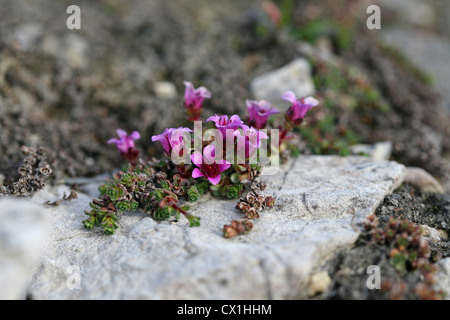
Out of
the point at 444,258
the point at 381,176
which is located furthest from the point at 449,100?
the point at 444,258

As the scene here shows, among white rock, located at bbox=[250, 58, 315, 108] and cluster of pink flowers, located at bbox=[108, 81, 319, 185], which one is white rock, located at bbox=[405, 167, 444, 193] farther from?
white rock, located at bbox=[250, 58, 315, 108]

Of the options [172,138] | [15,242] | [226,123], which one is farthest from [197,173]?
[15,242]

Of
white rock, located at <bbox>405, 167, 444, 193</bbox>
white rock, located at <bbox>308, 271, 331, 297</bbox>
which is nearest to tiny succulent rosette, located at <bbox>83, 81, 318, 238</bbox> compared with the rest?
white rock, located at <bbox>308, 271, 331, 297</bbox>

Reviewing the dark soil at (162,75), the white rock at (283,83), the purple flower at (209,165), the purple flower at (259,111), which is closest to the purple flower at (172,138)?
the purple flower at (209,165)

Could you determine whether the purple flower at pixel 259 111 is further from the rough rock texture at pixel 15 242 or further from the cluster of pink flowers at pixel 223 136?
the rough rock texture at pixel 15 242

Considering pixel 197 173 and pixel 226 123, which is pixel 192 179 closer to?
pixel 197 173
